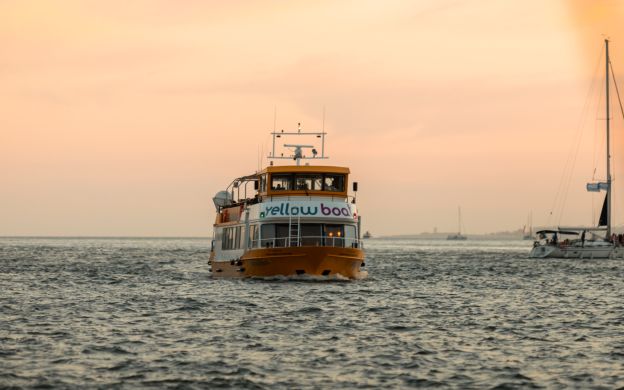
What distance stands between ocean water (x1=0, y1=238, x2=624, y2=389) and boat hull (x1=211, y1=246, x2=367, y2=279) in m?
0.75

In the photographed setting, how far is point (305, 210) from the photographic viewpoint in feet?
169

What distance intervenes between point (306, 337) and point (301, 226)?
2129cm

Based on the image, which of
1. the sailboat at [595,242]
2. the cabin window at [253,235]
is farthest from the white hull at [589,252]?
the cabin window at [253,235]

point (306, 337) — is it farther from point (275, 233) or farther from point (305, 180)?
point (305, 180)

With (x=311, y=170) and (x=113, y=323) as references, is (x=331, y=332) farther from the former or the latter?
(x=311, y=170)

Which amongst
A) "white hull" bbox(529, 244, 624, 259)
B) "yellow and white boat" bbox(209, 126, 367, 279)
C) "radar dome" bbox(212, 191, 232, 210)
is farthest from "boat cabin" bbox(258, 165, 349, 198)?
"white hull" bbox(529, 244, 624, 259)

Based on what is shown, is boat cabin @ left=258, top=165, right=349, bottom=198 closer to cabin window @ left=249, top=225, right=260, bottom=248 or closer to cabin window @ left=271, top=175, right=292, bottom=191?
cabin window @ left=271, top=175, right=292, bottom=191

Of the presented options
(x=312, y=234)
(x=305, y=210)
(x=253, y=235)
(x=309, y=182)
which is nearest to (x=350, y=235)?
(x=312, y=234)

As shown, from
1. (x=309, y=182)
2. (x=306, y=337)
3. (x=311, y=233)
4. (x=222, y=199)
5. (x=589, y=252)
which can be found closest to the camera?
(x=306, y=337)

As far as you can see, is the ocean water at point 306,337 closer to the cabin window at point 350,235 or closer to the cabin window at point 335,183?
the cabin window at point 350,235

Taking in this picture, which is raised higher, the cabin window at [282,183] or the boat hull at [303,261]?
the cabin window at [282,183]

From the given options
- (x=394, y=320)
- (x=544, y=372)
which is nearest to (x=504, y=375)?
(x=544, y=372)

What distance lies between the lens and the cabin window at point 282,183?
53938mm

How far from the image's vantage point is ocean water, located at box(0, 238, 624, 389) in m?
24.0
